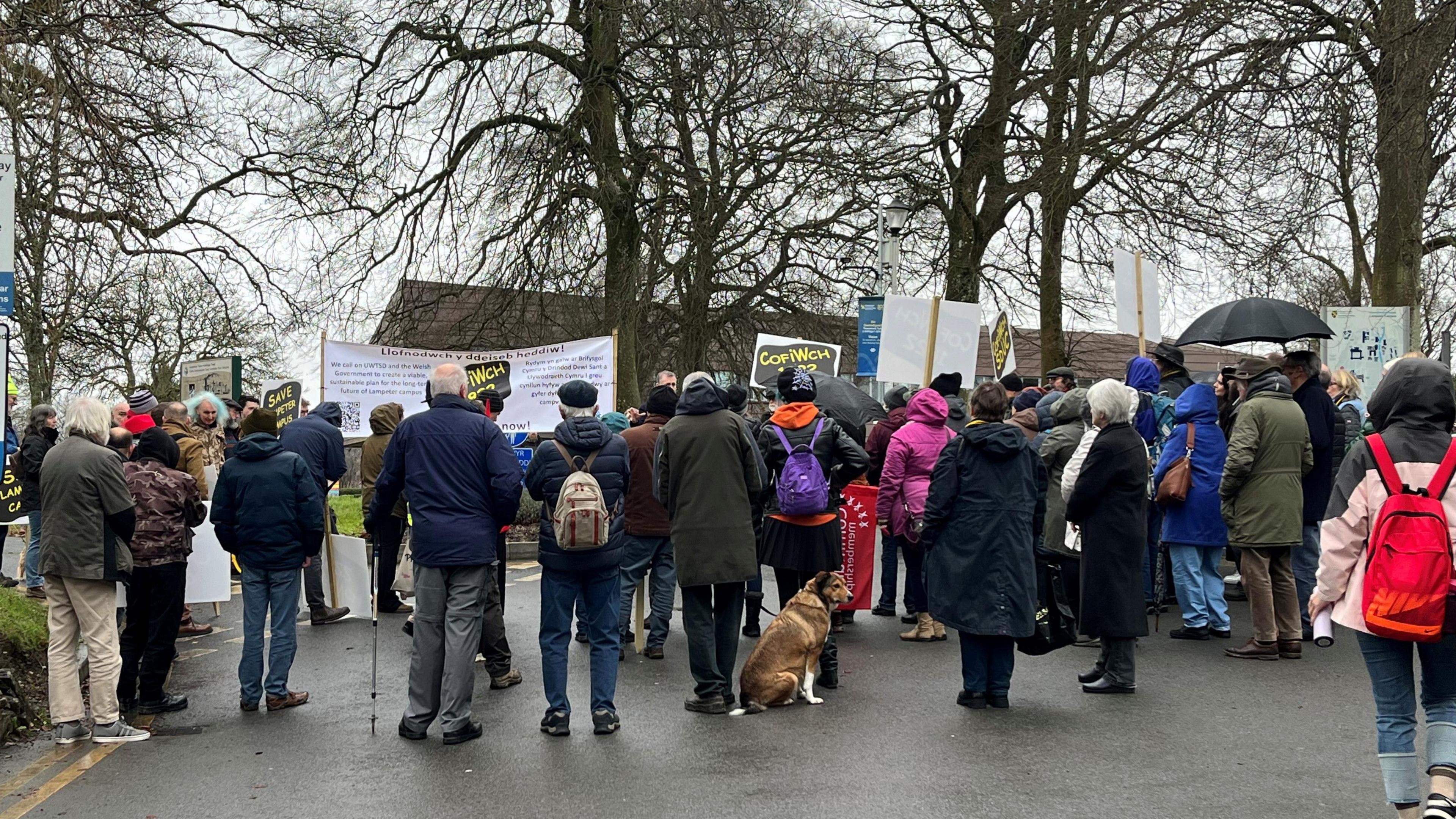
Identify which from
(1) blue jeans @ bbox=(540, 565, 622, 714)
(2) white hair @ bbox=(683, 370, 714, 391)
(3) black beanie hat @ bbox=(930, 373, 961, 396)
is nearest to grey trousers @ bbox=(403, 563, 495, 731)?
(1) blue jeans @ bbox=(540, 565, 622, 714)

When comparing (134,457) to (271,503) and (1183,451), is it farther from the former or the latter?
(1183,451)

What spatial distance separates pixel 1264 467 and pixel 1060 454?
1333 mm

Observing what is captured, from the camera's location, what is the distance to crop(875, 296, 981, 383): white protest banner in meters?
13.9

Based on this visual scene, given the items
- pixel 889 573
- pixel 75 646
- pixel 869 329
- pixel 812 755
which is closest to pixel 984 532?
pixel 812 755

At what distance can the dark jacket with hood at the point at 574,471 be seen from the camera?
22.3 feet

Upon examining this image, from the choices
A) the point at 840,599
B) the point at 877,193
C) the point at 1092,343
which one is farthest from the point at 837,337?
the point at 1092,343

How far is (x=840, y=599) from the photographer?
738 centimetres

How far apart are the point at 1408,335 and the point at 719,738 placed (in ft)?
35.0

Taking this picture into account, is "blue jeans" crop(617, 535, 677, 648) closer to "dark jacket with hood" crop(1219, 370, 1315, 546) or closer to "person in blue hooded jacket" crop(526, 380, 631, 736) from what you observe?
"person in blue hooded jacket" crop(526, 380, 631, 736)

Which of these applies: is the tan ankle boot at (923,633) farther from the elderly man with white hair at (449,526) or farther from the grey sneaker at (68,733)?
the grey sneaker at (68,733)

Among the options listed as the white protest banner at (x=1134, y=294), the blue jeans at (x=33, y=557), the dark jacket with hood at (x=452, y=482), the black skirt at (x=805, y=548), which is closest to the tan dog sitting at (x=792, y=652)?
the black skirt at (x=805, y=548)

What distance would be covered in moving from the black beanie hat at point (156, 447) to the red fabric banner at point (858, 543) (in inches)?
179

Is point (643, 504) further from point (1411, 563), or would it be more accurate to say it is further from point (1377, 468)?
point (1411, 563)

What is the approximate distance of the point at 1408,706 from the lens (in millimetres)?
4723
